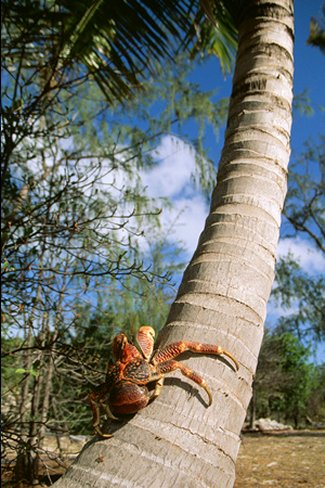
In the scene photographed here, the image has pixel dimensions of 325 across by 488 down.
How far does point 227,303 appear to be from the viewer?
1.40 metres

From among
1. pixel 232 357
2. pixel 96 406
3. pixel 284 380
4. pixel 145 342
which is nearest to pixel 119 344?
pixel 145 342

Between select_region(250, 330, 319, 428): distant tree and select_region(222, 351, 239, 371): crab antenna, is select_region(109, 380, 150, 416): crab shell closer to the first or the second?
select_region(222, 351, 239, 371): crab antenna

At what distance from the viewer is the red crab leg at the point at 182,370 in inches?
48.0

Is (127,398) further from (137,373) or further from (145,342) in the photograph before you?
(145,342)

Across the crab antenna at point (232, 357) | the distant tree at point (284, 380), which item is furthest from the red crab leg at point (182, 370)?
the distant tree at point (284, 380)

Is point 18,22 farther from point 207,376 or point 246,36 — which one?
point 207,376

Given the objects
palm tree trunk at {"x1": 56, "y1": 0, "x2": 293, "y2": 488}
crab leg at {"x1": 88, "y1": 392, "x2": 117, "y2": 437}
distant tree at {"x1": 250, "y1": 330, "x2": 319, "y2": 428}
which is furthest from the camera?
distant tree at {"x1": 250, "y1": 330, "x2": 319, "y2": 428}

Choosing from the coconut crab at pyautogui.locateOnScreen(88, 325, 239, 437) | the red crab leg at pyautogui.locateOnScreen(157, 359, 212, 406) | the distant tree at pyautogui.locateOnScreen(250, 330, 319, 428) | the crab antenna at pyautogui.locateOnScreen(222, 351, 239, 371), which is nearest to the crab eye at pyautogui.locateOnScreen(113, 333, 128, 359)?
the coconut crab at pyautogui.locateOnScreen(88, 325, 239, 437)

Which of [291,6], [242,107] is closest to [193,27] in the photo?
[291,6]

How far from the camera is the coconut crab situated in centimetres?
116

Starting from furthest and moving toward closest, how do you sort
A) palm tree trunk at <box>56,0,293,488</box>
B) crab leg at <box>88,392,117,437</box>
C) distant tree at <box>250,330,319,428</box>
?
distant tree at <box>250,330,319,428</box> < crab leg at <box>88,392,117,437</box> < palm tree trunk at <box>56,0,293,488</box>

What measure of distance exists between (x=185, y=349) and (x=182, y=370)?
7 centimetres

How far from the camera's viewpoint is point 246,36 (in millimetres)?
2408

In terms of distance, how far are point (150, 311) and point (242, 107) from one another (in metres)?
4.38
